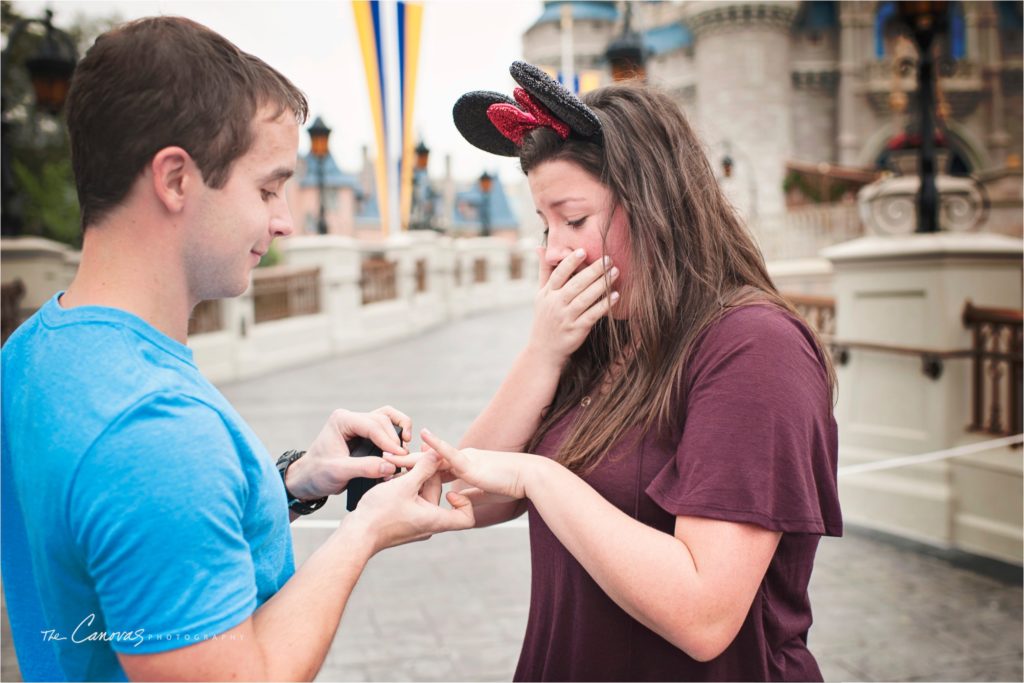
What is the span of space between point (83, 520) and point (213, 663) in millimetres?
240

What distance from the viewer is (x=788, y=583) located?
1.57 metres

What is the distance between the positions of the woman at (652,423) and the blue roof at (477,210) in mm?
57551

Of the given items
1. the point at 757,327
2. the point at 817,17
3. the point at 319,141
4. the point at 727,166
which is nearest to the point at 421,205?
the point at 727,166

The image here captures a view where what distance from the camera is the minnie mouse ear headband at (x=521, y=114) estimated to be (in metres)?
1.59

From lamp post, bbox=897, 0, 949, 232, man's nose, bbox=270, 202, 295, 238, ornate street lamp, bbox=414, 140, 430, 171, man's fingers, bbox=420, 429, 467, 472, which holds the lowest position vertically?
man's fingers, bbox=420, 429, 467, 472

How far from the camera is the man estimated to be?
1003 mm

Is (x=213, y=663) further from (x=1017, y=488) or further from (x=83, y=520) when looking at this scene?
(x=1017, y=488)

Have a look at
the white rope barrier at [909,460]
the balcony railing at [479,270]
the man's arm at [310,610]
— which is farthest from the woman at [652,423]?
the balcony railing at [479,270]

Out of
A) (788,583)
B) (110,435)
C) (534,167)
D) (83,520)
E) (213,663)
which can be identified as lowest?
(788,583)

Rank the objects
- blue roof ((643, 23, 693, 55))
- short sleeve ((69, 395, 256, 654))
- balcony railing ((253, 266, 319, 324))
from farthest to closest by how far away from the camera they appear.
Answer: blue roof ((643, 23, 693, 55)) → balcony railing ((253, 266, 319, 324)) → short sleeve ((69, 395, 256, 654))

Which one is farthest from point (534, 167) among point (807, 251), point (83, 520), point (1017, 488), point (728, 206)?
point (807, 251)

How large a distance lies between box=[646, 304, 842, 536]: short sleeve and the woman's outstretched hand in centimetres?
28

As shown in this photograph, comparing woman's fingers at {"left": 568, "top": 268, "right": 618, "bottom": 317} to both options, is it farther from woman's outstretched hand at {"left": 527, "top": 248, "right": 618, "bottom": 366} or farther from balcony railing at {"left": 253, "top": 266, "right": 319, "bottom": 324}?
balcony railing at {"left": 253, "top": 266, "right": 319, "bottom": 324}

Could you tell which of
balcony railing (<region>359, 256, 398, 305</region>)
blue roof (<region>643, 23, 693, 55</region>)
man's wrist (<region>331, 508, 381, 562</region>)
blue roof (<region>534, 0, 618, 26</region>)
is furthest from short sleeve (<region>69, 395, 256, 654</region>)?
blue roof (<region>643, 23, 693, 55</region>)
